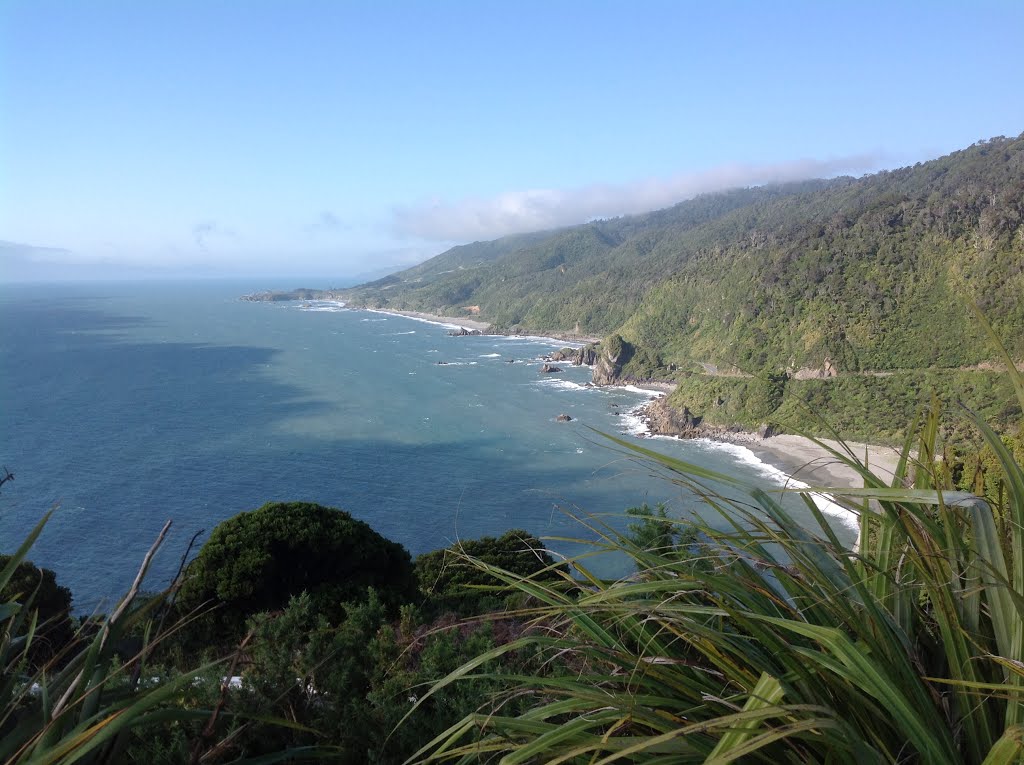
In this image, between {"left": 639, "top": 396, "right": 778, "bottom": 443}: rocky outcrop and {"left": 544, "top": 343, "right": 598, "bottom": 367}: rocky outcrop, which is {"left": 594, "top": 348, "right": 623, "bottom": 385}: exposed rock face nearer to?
{"left": 544, "top": 343, "right": 598, "bottom": 367}: rocky outcrop

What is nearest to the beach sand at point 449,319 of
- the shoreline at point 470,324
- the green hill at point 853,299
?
the shoreline at point 470,324

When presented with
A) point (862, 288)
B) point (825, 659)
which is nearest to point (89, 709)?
point (825, 659)

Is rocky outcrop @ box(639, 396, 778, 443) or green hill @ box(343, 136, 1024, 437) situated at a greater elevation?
green hill @ box(343, 136, 1024, 437)

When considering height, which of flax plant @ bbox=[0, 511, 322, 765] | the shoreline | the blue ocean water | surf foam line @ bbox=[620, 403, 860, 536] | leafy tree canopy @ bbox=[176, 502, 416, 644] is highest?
flax plant @ bbox=[0, 511, 322, 765]

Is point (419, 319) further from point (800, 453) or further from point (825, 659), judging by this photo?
point (825, 659)

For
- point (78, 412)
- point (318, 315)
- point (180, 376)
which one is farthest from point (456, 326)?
point (78, 412)

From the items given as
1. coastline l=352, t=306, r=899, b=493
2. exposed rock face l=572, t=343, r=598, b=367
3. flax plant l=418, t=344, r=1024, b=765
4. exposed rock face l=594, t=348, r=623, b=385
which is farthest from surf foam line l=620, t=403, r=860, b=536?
flax plant l=418, t=344, r=1024, b=765
